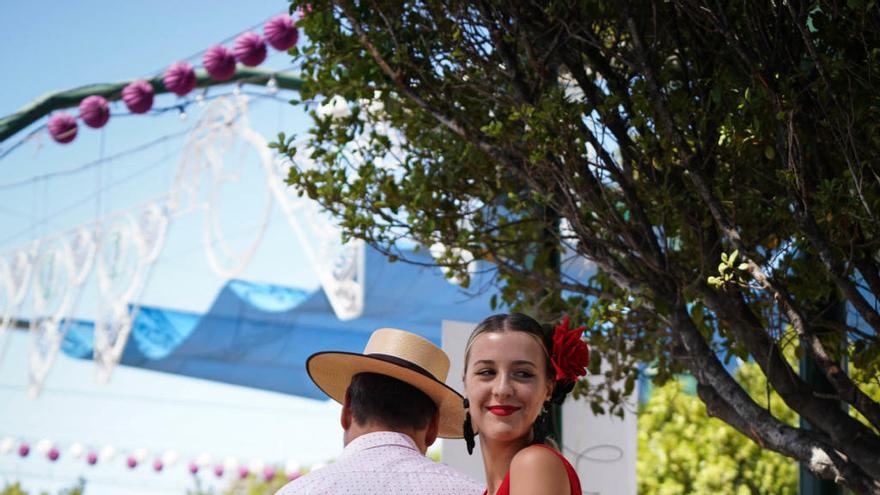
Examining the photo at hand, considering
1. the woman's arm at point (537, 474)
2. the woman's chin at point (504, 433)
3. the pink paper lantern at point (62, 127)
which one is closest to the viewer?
the woman's arm at point (537, 474)

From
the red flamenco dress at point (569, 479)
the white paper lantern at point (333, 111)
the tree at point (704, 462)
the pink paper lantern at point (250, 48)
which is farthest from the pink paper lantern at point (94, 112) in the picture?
the red flamenco dress at point (569, 479)

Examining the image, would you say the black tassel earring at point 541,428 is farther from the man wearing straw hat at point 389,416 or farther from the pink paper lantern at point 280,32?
the pink paper lantern at point 280,32

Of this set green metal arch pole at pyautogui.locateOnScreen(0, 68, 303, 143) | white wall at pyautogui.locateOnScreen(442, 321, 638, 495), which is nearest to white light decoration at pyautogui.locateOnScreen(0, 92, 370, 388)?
green metal arch pole at pyautogui.locateOnScreen(0, 68, 303, 143)

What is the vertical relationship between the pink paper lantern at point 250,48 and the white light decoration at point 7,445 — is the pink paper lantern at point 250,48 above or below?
above

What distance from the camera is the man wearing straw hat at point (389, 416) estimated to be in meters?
2.45

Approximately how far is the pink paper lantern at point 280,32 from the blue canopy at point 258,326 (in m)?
4.70

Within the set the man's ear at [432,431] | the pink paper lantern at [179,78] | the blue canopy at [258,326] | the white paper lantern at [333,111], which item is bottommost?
the man's ear at [432,431]

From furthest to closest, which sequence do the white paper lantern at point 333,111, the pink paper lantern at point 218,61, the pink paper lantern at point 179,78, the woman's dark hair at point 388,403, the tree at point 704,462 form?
the pink paper lantern at point 179,78 → the pink paper lantern at point 218,61 → the tree at point 704,462 → the white paper lantern at point 333,111 → the woman's dark hair at point 388,403

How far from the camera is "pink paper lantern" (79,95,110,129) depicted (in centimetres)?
902

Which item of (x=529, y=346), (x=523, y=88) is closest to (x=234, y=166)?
(x=523, y=88)

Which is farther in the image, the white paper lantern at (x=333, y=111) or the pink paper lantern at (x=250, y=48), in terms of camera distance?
the pink paper lantern at (x=250, y=48)

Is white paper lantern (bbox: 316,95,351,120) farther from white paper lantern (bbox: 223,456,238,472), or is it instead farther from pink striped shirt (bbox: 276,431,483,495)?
white paper lantern (bbox: 223,456,238,472)

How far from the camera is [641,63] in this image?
2939 mm

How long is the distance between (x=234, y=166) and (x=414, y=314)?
3794 millimetres
